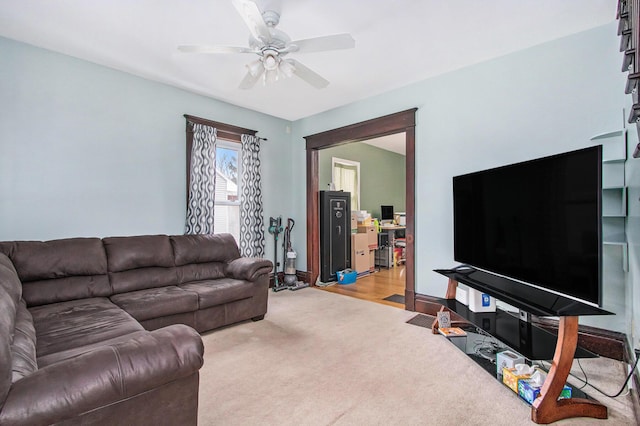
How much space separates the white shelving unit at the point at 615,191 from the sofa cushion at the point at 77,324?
11.8ft

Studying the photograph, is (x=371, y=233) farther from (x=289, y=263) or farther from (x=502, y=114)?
(x=502, y=114)

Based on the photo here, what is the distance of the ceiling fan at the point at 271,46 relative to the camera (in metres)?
2.12

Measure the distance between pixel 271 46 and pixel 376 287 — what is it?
386 centimetres

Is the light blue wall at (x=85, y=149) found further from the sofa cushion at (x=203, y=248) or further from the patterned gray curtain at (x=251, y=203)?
the patterned gray curtain at (x=251, y=203)

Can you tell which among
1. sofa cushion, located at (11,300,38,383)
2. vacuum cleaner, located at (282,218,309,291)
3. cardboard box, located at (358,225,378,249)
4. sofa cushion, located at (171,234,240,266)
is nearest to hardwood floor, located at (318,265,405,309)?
vacuum cleaner, located at (282,218,309,291)

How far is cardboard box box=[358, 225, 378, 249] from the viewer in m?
6.33

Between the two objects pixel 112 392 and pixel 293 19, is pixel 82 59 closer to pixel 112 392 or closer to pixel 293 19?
pixel 293 19

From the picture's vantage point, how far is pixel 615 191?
2475 mm

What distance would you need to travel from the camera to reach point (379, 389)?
2.09 meters

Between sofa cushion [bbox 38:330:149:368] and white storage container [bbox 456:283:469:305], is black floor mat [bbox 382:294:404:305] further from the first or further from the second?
sofa cushion [bbox 38:330:149:368]

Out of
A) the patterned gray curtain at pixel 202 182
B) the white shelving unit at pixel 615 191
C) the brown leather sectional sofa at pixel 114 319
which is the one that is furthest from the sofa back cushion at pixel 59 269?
the white shelving unit at pixel 615 191

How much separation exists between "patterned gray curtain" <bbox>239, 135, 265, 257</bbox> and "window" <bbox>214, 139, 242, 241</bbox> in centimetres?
12

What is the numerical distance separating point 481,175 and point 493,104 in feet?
3.32

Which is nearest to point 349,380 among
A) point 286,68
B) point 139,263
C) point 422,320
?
point 422,320
